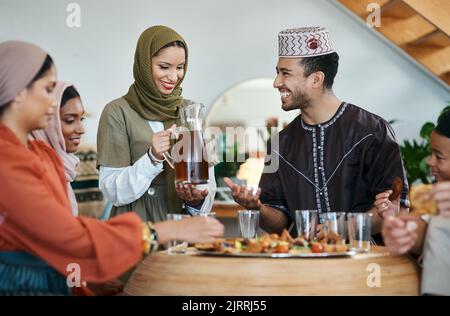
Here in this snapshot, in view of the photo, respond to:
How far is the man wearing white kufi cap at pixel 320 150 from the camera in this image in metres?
3.14

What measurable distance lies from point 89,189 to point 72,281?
358cm

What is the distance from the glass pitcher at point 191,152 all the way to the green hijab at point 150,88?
1.63 ft

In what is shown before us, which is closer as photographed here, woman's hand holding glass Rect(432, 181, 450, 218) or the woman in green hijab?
woman's hand holding glass Rect(432, 181, 450, 218)

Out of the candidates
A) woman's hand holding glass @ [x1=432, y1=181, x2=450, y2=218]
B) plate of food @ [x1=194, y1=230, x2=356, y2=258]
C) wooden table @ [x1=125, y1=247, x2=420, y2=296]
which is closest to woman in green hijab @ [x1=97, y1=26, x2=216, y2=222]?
plate of food @ [x1=194, y1=230, x2=356, y2=258]

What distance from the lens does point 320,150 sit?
3223mm

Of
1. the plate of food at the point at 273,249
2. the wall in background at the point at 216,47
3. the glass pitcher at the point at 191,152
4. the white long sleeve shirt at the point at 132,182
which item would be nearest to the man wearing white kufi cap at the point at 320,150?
the white long sleeve shirt at the point at 132,182

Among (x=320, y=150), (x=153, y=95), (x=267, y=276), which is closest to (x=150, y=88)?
(x=153, y=95)

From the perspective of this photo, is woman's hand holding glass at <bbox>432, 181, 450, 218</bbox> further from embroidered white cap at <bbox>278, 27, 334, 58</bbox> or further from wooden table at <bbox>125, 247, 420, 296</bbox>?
embroidered white cap at <bbox>278, 27, 334, 58</bbox>

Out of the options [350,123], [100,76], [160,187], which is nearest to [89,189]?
[100,76]

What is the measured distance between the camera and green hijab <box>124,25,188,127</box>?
328 centimetres

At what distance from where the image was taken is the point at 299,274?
2186mm

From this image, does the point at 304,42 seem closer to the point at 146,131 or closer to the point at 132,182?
the point at 146,131

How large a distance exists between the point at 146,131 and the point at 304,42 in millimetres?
750

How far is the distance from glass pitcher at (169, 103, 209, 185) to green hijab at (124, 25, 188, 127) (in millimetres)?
496
